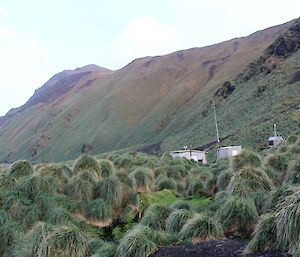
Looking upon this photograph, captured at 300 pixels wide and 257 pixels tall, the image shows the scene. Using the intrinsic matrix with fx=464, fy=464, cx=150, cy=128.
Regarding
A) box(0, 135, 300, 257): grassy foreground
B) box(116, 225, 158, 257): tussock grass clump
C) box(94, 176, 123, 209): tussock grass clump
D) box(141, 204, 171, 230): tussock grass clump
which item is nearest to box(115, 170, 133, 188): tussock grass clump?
box(0, 135, 300, 257): grassy foreground

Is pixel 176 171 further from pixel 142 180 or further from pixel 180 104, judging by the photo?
pixel 180 104

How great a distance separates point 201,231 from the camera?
10695 millimetres

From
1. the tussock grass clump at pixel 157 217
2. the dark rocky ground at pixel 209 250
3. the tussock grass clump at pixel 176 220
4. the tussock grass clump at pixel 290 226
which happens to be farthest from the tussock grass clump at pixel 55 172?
the tussock grass clump at pixel 290 226

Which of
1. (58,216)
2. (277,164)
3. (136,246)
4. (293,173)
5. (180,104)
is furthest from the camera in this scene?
(180,104)

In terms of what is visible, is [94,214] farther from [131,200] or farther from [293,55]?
[293,55]

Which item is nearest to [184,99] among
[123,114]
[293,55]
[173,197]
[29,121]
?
[123,114]

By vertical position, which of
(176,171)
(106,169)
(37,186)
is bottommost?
(176,171)

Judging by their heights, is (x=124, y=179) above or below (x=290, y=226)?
below

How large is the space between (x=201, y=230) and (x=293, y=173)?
4.14 m

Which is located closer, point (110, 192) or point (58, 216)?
point (58, 216)

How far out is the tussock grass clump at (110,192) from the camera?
1555 cm

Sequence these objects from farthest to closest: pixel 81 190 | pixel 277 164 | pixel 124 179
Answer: pixel 124 179, pixel 277 164, pixel 81 190

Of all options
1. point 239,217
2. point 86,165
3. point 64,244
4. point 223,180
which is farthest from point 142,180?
point 64,244

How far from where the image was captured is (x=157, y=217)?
43.1ft
